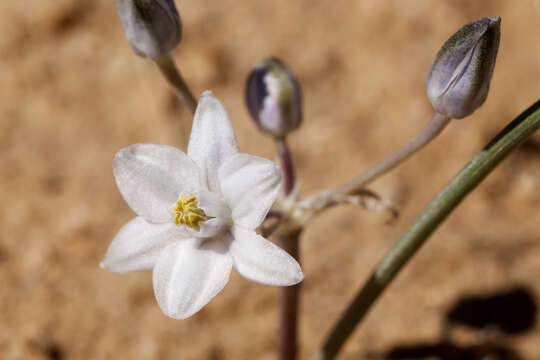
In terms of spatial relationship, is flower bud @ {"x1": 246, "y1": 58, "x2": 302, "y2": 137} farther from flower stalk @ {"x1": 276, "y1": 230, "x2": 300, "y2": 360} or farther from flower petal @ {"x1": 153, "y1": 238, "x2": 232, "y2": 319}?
flower petal @ {"x1": 153, "y1": 238, "x2": 232, "y2": 319}

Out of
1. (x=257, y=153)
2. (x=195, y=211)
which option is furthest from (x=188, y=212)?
(x=257, y=153)

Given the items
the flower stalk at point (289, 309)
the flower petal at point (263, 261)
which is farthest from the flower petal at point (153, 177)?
the flower stalk at point (289, 309)

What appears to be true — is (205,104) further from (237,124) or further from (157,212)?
(237,124)

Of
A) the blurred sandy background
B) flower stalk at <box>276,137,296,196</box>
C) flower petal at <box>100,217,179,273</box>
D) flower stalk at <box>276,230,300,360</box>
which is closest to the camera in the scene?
flower petal at <box>100,217,179,273</box>

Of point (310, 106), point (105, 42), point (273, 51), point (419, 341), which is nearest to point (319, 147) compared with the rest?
point (310, 106)

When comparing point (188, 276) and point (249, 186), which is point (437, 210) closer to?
point (249, 186)

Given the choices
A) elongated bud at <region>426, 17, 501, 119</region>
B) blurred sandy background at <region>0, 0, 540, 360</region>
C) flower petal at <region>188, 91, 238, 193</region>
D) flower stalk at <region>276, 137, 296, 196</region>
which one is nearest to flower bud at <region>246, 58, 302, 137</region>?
flower stalk at <region>276, 137, 296, 196</region>
